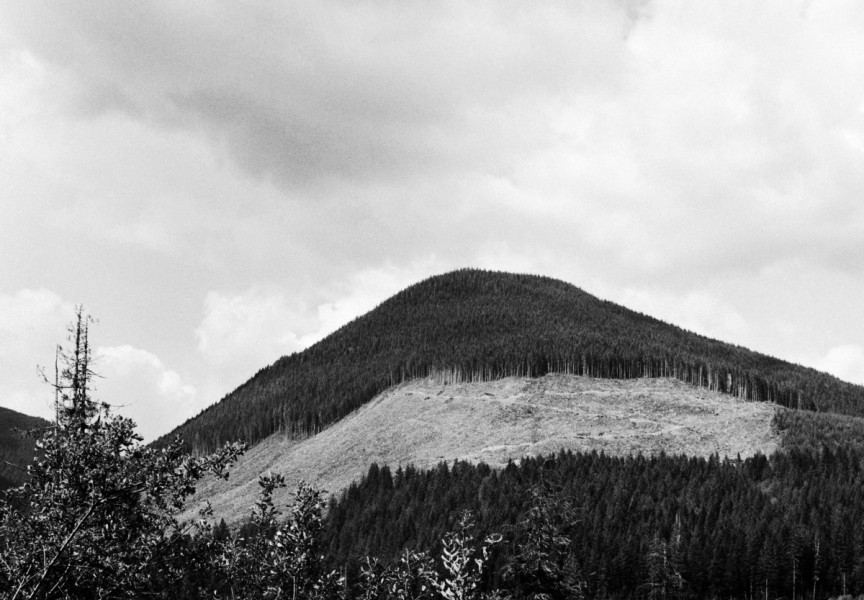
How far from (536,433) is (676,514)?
157ft

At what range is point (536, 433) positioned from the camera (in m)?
176

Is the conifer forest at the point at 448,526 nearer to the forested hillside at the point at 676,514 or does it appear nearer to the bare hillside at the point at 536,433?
the forested hillside at the point at 676,514

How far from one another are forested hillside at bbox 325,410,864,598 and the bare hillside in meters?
8.11

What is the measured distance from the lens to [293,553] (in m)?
19.4

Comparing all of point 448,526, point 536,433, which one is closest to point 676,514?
point 448,526

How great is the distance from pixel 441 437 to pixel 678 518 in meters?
65.2

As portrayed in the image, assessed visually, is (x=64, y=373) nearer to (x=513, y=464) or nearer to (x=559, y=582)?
(x=559, y=582)

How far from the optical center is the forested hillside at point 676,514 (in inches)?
4550

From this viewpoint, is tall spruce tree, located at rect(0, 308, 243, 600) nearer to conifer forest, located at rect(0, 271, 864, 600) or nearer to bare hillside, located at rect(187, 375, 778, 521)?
conifer forest, located at rect(0, 271, 864, 600)

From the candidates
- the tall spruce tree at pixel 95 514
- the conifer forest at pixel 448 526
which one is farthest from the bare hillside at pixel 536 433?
the tall spruce tree at pixel 95 514

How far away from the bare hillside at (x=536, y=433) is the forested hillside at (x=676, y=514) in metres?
8.11

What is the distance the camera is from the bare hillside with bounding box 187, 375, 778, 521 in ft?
553

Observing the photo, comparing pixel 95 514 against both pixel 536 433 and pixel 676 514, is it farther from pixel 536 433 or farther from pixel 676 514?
pixel 536 433

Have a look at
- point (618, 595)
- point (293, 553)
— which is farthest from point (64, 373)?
point (618, 595)
